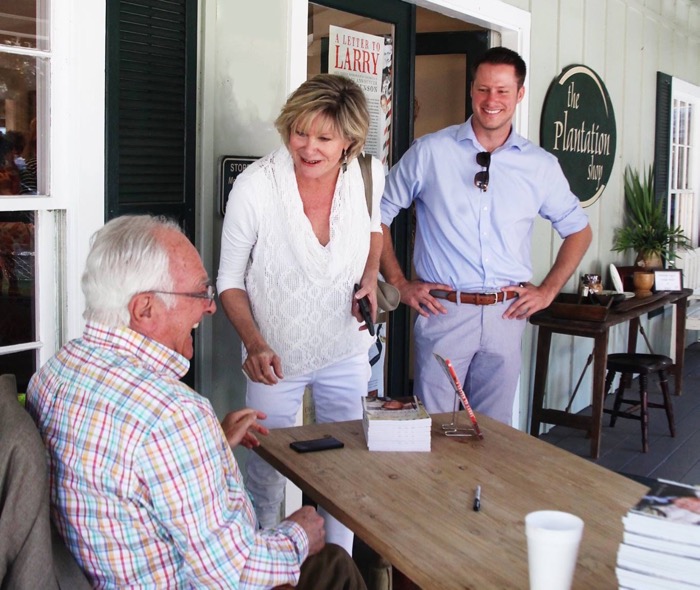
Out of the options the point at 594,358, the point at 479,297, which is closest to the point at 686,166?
the point at 594,358

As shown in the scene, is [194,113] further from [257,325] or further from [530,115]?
[530,115]

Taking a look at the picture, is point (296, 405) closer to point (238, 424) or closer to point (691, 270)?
point (238, 424)

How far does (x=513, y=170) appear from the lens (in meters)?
3.36

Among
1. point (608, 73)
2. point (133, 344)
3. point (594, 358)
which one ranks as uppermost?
point (608, 73)

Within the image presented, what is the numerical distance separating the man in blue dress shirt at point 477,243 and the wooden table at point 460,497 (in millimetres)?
952

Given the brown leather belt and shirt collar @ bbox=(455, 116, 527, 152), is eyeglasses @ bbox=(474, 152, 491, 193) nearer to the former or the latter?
shirt collar @ bbox=(455, 116, 527, 152)

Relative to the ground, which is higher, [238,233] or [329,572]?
[238,233]

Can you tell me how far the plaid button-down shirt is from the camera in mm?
1465

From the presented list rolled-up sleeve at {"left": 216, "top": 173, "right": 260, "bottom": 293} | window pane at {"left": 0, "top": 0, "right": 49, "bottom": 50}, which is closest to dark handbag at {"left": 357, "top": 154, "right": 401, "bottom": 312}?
rolled-up sleeve at {"left": 216, "top": 173, "right": 260, "bottom": 293}

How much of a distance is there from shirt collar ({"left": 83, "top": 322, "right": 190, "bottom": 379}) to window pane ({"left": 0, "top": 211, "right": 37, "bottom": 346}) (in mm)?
966

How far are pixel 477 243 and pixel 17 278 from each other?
5.45 feet

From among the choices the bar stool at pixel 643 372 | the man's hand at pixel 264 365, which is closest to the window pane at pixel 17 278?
the man's hand at pixel 264 365

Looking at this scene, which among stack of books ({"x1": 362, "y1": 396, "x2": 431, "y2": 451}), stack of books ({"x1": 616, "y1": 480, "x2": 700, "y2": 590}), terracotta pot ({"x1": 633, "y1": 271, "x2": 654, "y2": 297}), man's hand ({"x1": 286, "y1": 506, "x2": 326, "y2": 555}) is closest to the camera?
stack of books ({"x1": 616, "y1": 480, "x2": 700, "y2": 590})

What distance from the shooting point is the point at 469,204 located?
3.29 m
